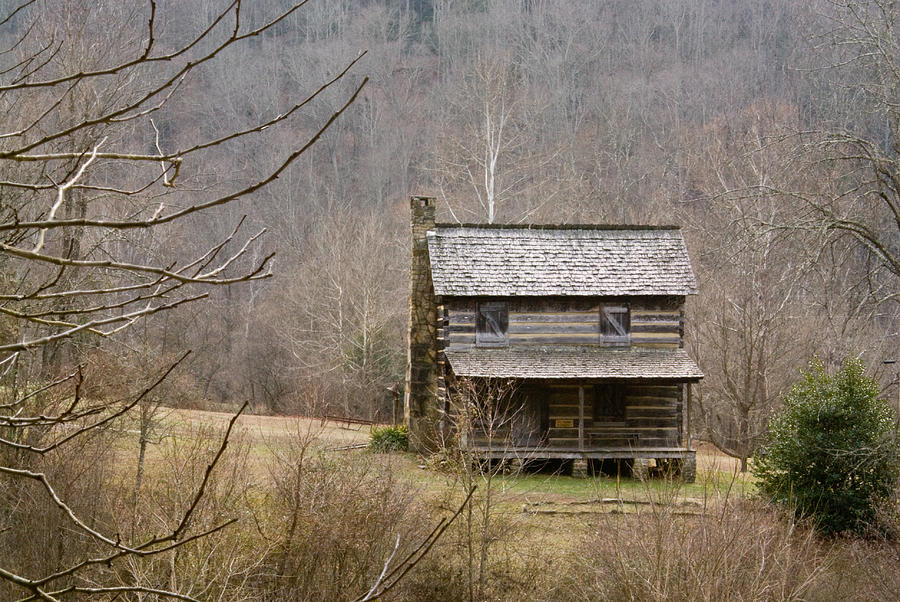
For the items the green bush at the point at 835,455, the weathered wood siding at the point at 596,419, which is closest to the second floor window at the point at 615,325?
the weathered wood siding at the point at 596,419

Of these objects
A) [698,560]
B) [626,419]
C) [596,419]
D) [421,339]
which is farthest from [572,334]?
[698,560]

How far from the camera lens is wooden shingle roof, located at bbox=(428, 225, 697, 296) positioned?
24312mm

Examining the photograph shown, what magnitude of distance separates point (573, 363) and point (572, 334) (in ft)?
4.30

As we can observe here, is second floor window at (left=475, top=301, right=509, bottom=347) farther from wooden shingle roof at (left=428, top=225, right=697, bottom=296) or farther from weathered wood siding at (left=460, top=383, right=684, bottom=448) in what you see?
weathered wood siding at (left=460, top=383, right=684, bottom=448)

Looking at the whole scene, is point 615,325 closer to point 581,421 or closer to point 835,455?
point 581,421

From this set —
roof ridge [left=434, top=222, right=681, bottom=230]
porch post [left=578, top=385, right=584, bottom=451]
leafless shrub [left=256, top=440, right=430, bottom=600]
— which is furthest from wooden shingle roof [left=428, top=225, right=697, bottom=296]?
leafless shrub [left=256, top=440, right=430, bottom=600]

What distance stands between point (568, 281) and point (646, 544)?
1330cm

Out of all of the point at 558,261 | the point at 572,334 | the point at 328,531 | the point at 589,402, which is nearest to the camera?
the point at 328,531

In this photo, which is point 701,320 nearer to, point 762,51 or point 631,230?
point 631,230

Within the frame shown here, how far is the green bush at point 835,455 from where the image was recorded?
661 inches

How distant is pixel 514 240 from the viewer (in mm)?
25625

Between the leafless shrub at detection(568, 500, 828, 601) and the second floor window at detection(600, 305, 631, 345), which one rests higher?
the second floor window at detection(600, 305, 631, 345)

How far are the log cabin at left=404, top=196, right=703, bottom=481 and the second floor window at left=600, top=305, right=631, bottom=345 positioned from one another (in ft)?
0.09

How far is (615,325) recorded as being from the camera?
2489 centimetres
